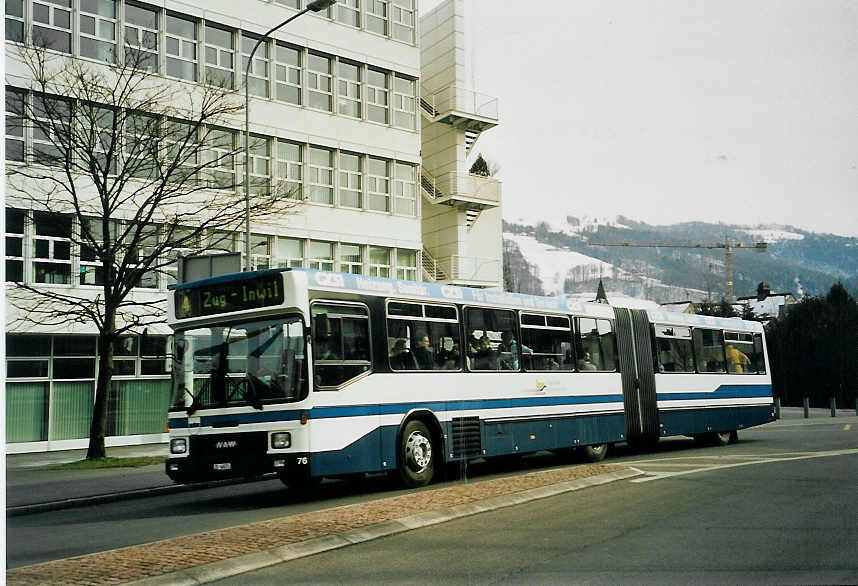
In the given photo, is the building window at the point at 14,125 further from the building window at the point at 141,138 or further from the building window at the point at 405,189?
the building window at the point at 405,189

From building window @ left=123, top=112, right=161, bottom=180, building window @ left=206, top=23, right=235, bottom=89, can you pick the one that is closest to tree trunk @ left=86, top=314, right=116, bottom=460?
building window @ left=123, top=112, right=161, bottom=180

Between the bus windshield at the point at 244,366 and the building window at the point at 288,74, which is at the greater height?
the building window at the point at 288,74

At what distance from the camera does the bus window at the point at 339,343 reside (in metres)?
12.7

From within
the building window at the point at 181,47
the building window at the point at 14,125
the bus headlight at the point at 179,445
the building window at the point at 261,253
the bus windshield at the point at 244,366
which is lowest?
the bus headlight at the point at 179,445

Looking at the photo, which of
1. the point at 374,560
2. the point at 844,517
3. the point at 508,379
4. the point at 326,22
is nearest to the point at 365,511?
the point at 374,560

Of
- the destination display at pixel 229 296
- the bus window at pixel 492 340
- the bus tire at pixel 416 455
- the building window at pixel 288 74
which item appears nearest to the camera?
the destination display at pixel 229 296

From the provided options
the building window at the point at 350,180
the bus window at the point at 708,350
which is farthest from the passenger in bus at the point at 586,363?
the building window at the point at 350,180

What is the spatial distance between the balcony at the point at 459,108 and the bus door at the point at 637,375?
66.7ft

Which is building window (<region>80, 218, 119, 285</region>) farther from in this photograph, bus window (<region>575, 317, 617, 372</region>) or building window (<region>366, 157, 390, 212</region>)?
building window (<region>366, 157, 390, 212</region>)

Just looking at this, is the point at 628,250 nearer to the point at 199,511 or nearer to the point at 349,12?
the point at 349,12

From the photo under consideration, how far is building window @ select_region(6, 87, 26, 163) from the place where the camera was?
22.5 m

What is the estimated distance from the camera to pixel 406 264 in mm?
37031

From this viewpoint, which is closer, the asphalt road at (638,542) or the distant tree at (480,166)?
the asphalt road at (638,542)

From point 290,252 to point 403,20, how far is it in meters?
10.8
